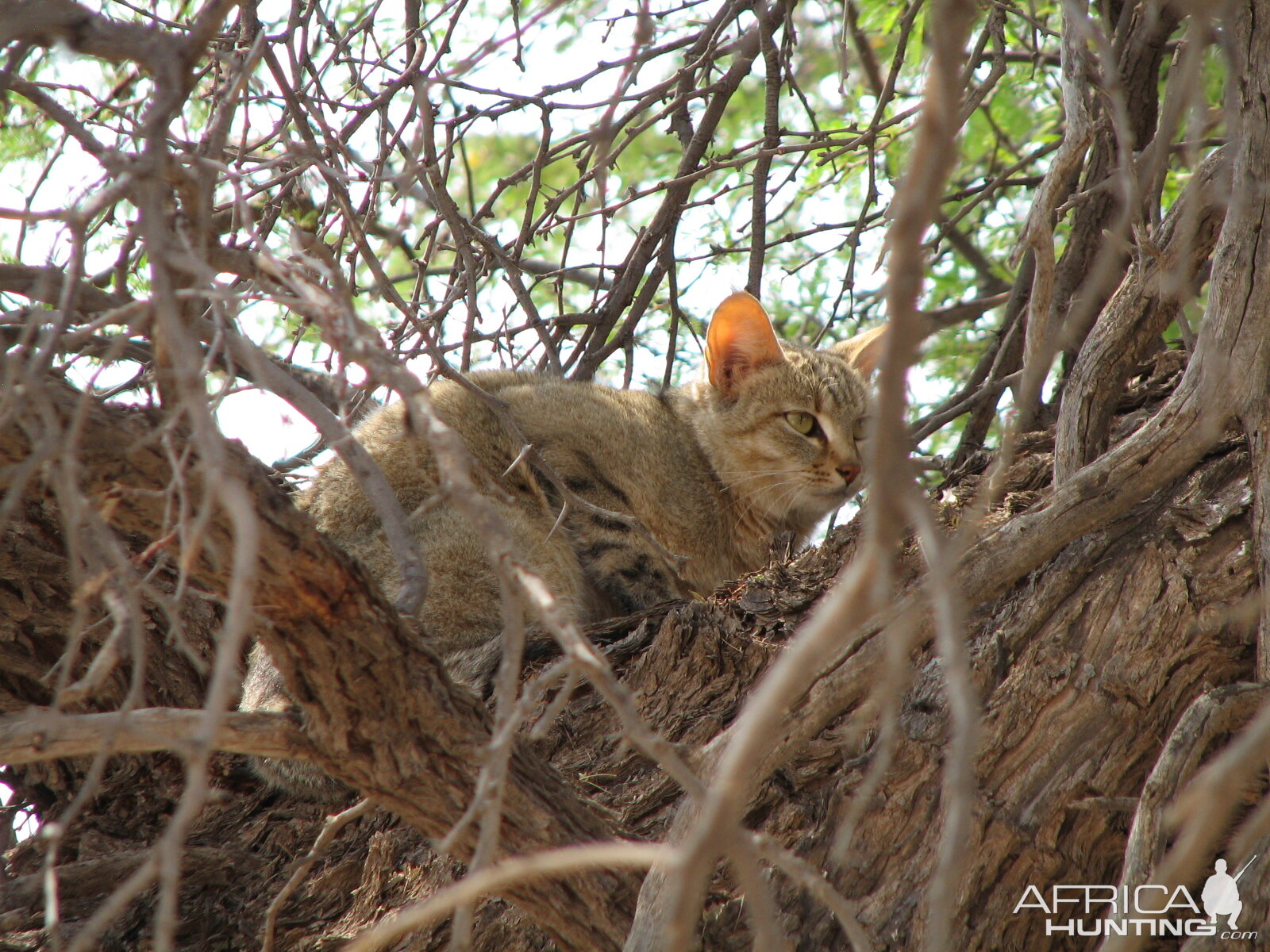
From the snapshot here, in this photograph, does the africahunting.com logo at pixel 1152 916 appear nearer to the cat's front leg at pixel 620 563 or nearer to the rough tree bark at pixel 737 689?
the rough tree bark at pixel 737 689

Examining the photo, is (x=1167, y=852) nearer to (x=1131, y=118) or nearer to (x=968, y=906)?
(x=968, y=906)

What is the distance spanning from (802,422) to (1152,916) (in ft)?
10.0

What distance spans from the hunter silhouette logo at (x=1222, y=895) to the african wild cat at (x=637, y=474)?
1.93 metres

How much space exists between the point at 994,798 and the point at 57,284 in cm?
232

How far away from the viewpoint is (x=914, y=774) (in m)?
2.59

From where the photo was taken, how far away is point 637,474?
15.2 ft

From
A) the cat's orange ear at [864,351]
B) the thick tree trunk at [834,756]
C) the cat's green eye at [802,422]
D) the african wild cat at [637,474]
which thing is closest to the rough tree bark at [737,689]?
the thick tree trunk at [834,756]

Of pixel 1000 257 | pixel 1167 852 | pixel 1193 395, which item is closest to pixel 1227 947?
pixel 1167 852

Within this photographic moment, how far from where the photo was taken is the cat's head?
4.86 metres

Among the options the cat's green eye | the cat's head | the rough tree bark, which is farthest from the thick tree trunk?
the cat's green eye

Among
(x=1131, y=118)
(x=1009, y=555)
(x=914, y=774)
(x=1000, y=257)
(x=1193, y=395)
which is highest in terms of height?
(x=1000, y=257)

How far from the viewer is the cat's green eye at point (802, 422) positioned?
4.95 m

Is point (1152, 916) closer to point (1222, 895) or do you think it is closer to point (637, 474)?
point (1222, 895)

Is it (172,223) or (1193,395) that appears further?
(1193,395)
